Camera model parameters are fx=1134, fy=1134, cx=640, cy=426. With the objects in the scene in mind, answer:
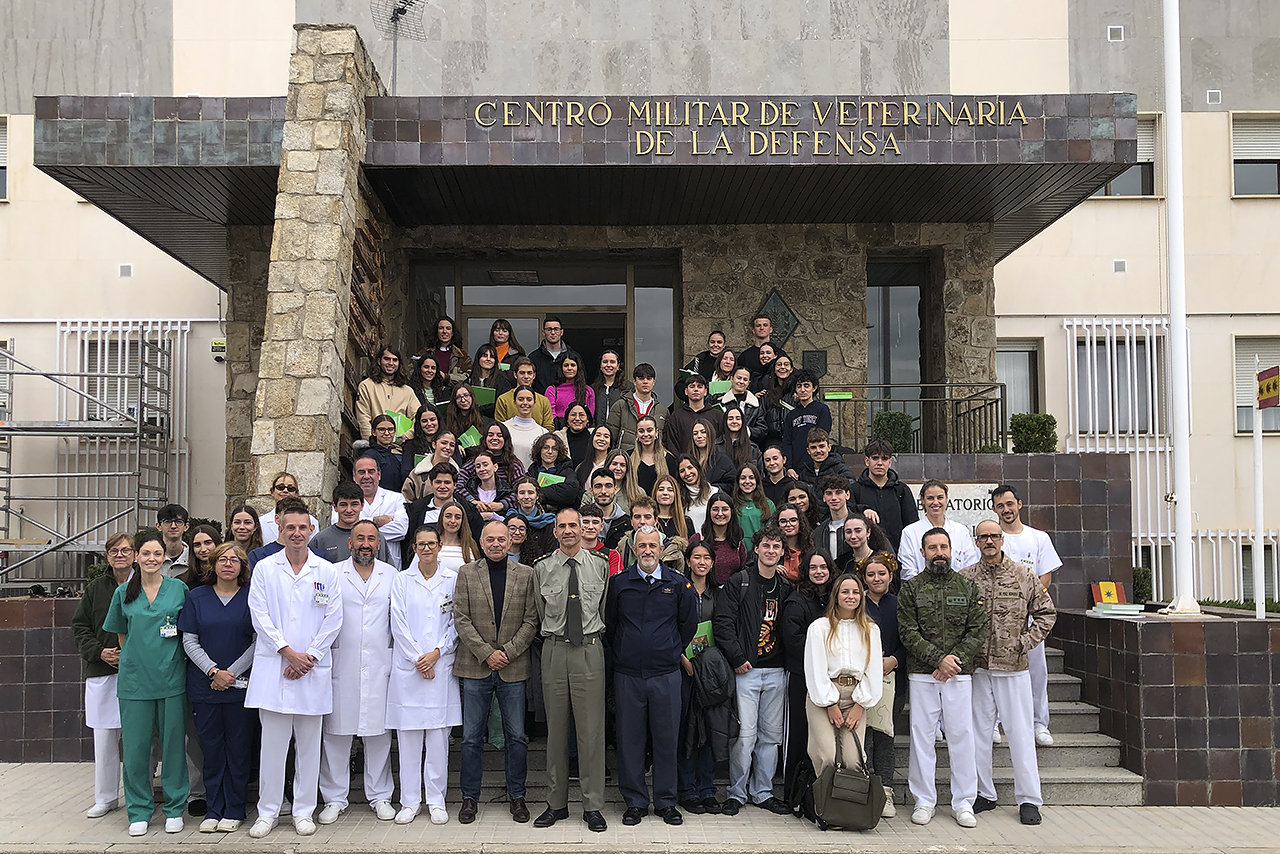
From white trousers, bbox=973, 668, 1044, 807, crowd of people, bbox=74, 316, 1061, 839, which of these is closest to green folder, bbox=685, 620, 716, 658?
crowd of people, bbox=74, 316, 1061, 839

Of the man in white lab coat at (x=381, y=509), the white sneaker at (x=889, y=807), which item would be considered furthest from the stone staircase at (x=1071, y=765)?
the man in white lab coat at (x=381, y=509)

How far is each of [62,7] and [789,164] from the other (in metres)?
11.8

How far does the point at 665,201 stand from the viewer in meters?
12.9

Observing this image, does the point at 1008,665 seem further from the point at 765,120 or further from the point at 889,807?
the point at 765,120

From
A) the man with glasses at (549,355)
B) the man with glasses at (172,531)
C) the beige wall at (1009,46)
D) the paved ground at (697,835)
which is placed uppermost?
the beige wall at (1009,46)

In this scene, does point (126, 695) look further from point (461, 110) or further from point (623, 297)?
point (623, 297)

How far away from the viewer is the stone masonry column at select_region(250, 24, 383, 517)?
9.50 metres

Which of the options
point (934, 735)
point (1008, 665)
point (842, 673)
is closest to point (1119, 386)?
point (1008, 665)

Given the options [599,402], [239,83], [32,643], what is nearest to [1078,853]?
[599,402]

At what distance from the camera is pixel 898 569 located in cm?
816

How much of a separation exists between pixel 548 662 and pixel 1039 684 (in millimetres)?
3727

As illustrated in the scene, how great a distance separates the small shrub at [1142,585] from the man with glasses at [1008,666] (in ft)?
20.9

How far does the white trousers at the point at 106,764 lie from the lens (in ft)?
25.3

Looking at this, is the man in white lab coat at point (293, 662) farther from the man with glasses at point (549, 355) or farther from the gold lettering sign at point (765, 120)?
the gold lettering sign at point (765, 120)
